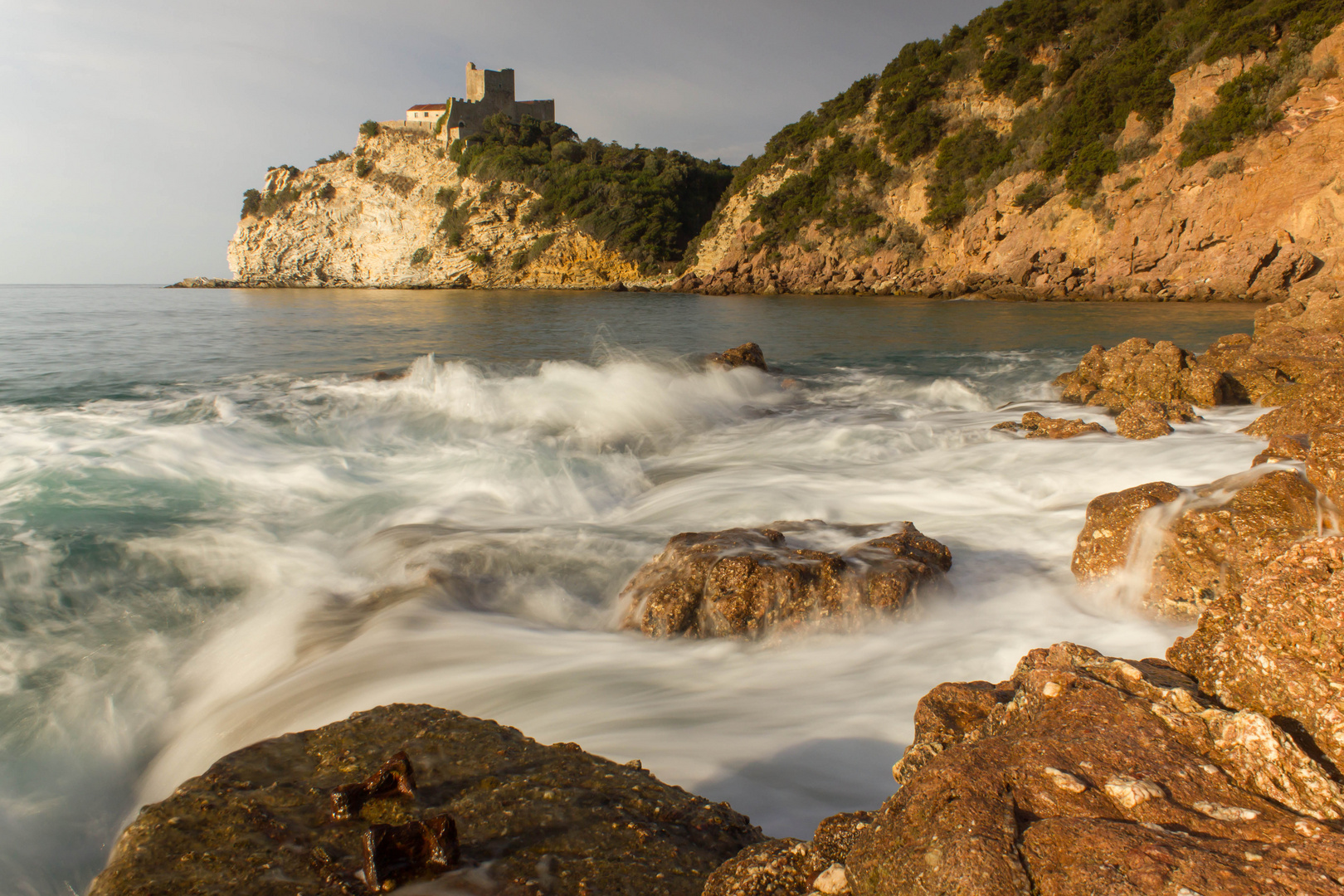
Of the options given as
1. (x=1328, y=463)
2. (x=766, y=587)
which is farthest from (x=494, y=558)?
(x=1328, y=463)

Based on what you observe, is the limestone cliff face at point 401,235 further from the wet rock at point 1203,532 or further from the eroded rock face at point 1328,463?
the eroded rock face at point 1328,463

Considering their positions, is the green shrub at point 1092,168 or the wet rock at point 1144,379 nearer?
the wet rock at point 1144,379

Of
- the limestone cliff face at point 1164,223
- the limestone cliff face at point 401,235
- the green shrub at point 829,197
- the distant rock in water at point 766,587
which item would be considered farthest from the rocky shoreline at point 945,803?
the limestone cliff face at point 401,235

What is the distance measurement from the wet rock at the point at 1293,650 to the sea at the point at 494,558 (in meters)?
1.16

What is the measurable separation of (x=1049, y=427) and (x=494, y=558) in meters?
5.31

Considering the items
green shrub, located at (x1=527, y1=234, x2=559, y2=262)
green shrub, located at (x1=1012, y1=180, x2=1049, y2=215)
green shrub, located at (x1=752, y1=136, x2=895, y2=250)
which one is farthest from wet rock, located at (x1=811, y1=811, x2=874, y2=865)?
green shrub, located at (x1=527, y1=234, x2=559, y2=262)

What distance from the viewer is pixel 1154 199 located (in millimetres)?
26859

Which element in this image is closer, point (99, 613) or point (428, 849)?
point (428, 849)

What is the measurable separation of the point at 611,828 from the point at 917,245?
41.6 m

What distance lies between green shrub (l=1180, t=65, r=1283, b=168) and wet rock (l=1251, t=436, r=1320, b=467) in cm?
2835

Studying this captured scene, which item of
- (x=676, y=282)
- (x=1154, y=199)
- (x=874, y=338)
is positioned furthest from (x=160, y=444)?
(x=676, y=282)

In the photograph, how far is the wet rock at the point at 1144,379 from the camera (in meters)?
7.38

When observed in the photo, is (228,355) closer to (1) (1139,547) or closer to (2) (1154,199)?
(1) (1139,547)

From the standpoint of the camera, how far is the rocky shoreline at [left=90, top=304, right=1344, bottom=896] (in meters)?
1.14
